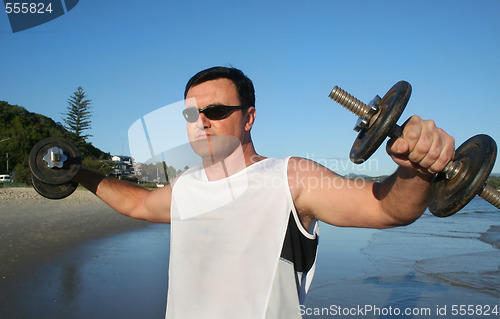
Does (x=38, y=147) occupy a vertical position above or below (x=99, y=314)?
above

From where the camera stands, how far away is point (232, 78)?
2.45 metres

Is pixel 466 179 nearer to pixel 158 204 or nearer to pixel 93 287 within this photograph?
pixel 158 204

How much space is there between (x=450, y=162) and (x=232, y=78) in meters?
1.37

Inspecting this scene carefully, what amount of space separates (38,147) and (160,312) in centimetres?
359

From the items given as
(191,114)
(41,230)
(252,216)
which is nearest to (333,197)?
(252,216)

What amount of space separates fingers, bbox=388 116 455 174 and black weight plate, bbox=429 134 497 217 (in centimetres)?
16

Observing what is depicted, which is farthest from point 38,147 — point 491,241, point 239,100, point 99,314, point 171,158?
point 491,241

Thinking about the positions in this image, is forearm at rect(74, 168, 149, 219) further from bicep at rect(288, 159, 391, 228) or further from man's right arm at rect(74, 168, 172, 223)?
bicep at rect(288, 159, 391, 228)

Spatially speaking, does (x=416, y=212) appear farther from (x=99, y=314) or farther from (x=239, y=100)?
(x=99, y=314)

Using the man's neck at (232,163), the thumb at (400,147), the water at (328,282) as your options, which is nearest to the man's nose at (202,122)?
the man's neck at (232,163)

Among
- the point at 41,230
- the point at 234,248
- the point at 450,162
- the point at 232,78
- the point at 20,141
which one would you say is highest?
the point at 20,141

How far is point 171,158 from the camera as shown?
2766 mm

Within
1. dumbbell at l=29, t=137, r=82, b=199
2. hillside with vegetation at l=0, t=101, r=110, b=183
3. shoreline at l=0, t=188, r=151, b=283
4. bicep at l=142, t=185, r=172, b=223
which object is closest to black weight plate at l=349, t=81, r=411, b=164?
bicep at l=142, t=185, r=172, b=223

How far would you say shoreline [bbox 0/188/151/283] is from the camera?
7939mm
